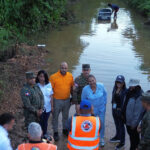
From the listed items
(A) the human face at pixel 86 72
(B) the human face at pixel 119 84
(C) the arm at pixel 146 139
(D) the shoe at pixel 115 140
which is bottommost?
(D) the shoe at pixel 115 140

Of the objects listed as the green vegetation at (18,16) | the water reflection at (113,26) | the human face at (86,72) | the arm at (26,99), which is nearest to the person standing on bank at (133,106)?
the human face at (86,72)

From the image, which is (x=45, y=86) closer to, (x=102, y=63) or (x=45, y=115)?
(x=45, y=115)

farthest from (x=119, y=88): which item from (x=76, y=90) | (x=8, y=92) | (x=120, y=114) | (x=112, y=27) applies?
(x=112, y=27)

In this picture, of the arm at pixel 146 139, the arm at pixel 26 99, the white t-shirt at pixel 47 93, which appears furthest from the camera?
the white t-shirt at pixel 47 93

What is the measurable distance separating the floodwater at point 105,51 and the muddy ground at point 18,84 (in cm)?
13

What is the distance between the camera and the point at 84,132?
159 inches

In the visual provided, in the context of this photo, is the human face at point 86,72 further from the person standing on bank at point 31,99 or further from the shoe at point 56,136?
the shoe at point 56,136

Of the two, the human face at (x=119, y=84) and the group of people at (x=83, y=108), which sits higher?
the human face at (x=119, y=84)

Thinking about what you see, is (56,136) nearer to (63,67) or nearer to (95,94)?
(95,94)

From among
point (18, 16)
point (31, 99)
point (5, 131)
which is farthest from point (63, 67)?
point (18, 16)

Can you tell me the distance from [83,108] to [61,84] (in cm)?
195

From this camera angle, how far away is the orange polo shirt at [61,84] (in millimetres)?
5934

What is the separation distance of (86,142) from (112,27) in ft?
68.4

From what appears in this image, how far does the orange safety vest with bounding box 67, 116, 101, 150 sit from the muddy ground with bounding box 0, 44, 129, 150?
6.63 ft
